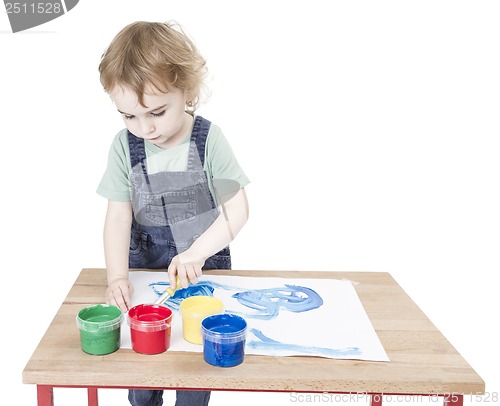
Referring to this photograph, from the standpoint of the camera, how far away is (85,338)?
1686 millimetres

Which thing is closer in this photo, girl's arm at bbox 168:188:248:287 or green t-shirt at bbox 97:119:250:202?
girl's arm at bbox 168:188:248:287

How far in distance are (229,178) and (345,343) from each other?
0.73 meters

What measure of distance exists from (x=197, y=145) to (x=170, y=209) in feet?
0.83

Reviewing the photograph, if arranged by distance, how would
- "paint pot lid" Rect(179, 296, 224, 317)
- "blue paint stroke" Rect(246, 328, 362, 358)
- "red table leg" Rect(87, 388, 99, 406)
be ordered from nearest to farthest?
"blue paint stroke" Rect(246, 328, 362, 358)
"paint pot lid" Rect(179, 296, 224, 317)
"red table leg" Rect(87, 388, 99, 406)

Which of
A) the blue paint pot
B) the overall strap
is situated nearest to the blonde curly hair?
the overall strap

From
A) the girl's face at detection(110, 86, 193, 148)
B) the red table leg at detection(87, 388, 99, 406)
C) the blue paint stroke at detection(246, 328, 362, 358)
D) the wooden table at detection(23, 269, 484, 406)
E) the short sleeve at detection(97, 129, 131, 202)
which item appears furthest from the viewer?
the red table leg at detection(87, 388, 99, 406)

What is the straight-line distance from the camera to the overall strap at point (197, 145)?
223 cm

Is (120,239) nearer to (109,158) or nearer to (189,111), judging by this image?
(109,158)

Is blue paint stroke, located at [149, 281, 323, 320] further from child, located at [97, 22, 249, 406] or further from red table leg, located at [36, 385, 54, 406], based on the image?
red table leg, located at [36, 385, 54, 406]

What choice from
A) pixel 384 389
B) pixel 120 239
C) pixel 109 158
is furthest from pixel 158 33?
pixel 384 389

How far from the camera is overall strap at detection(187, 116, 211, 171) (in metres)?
2.23

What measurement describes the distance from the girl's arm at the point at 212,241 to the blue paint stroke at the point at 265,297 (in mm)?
A: 98

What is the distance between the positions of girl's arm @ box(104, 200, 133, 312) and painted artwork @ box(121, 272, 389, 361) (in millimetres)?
56

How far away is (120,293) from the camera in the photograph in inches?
78.7
